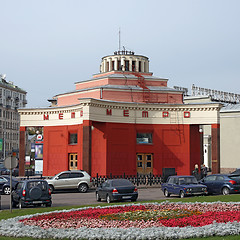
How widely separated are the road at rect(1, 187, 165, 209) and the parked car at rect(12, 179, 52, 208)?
1.76 meters

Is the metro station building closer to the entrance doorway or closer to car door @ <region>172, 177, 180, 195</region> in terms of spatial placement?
the entrance doorway

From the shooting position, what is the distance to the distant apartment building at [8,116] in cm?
11519

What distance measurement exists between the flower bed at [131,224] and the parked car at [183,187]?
7102mm

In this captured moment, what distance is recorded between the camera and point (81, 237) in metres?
11.6

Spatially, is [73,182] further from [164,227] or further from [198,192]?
[164,227]

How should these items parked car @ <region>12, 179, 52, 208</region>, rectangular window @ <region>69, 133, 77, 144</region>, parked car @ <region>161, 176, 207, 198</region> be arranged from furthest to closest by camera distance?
rectangular window @ <region>69, 133, 77, 144</region>
parked car @ <region>161, 176, 207, 198</region>
parked car @ <region>12, 179, 52, 208</region>

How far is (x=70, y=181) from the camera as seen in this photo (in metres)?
31.1

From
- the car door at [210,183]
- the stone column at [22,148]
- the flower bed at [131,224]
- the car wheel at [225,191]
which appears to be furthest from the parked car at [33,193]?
the stone column at [22,148]

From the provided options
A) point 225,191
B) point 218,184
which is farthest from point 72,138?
point 225,191

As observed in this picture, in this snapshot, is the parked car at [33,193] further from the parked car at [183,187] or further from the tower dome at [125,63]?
the tower dome at [125,63]

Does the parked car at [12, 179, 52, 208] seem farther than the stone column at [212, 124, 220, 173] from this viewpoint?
No

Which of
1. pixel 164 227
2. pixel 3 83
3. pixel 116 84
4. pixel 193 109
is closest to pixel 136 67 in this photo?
pixel 116 84

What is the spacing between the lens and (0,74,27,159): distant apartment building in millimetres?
115188

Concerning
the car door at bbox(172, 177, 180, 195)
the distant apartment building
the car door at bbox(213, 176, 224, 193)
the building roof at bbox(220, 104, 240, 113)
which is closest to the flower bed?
the car door at bbox(172, 177, 180, 195)
